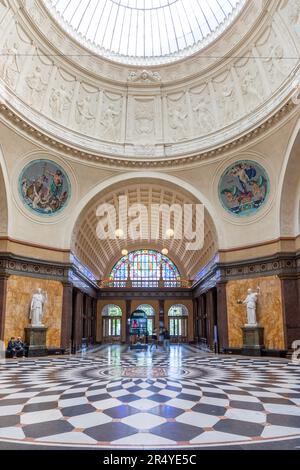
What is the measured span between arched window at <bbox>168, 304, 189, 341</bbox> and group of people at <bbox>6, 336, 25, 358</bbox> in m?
18.0

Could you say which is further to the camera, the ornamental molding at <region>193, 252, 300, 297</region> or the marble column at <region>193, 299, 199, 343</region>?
the marble column at <region>193, 299, 199, 343</region>

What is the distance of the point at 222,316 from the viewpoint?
19062 mm

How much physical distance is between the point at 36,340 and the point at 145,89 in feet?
52.6

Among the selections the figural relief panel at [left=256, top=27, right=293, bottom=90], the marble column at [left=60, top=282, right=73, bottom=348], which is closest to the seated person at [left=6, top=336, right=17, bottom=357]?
the marble column at [left=60, top=282, right=73, bottom=348]

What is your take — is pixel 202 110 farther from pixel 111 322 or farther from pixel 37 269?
pixel 111 322

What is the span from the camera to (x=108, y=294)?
105ft

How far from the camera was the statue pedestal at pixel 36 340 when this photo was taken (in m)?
16.7

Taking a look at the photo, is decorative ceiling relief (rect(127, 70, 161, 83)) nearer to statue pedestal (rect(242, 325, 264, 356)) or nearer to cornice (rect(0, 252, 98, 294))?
cornice (rect(0, 252, 98, 294))

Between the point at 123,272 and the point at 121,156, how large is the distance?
15.9 m

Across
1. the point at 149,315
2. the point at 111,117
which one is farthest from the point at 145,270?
the point at 111,117

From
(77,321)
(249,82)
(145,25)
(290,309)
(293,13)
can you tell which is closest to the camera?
(293,13)

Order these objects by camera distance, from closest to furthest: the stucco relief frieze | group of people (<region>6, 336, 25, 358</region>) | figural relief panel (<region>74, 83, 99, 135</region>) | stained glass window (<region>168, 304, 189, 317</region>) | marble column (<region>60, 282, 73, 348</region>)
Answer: the stucco relief frieze
group of people (<region>6, 336, 25, 358</region>)
marble column (<region>60, 282, 73, 348</region>)
figural relief panel (<region>74, 83, 99, 135</region>)
stained glass window (<region>168, 304, 189, 317</region>)

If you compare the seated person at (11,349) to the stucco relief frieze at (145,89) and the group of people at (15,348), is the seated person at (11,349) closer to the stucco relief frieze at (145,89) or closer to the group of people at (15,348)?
the group of people at (15,348)

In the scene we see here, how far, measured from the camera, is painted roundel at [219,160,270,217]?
61.0ft
